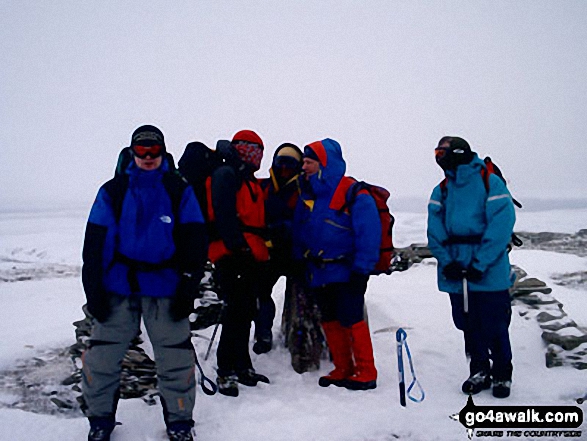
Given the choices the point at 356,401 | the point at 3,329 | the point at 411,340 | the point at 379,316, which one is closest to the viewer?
the point at 356,401

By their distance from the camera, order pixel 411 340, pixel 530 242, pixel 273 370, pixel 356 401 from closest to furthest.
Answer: pixel 356 401
pixel 273 370
pixel 411 340
pixel 530 242

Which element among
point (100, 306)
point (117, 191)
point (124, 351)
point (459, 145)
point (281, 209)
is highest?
point (459, 145)

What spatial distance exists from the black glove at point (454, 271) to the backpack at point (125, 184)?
9.32ft

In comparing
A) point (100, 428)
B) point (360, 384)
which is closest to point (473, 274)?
point (360, 384)

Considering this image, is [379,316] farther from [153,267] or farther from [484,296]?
[153,267]

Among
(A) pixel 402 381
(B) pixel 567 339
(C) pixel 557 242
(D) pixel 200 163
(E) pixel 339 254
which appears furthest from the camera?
(C) pixel 557 242

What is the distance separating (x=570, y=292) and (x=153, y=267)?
861cm

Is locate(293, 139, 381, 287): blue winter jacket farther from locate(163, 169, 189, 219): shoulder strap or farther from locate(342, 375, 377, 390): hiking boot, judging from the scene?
locate(163, 169, 189, 219): shoulder strap

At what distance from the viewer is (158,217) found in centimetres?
380

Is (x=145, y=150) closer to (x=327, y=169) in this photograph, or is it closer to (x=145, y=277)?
(x=145, y=277)

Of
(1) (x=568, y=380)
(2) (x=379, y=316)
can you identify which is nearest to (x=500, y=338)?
(1) (x=568, y=380)

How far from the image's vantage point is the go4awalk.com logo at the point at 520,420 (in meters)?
4.01

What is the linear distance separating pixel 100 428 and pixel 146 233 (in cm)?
157

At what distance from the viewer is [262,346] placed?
20.1 ft
